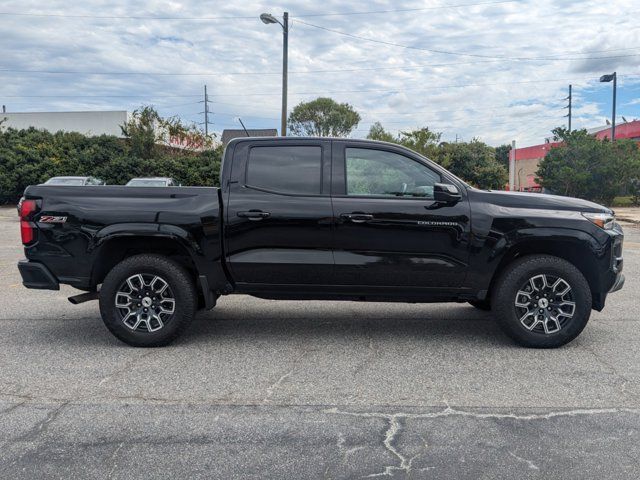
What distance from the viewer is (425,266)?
16.7ft

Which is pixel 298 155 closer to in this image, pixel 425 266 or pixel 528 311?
pixel 425 266

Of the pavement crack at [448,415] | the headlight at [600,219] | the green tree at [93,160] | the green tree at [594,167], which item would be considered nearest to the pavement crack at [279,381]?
the pavement crack at [448,415]

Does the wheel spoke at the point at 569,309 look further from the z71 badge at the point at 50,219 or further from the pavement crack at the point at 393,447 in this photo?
the z71 badge at the point at 50,219

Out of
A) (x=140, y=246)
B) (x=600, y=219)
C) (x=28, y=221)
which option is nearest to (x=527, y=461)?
(x=600, y=219)

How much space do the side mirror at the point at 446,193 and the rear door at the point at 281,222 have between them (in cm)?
97

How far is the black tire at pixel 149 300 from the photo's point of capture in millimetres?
5105

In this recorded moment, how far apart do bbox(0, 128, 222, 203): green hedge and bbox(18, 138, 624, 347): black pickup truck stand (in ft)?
78.5

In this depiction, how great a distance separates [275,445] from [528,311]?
2.93 meters

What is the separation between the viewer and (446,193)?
16.3ft

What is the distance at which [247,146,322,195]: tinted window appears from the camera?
5.21 metres

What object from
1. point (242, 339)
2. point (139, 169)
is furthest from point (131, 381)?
point (139, 169)

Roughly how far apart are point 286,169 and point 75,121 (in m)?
42.7

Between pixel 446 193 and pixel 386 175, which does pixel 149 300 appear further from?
pixel 446 193

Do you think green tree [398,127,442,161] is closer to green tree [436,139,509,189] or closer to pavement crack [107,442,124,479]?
green tree [436,139,509,189]
